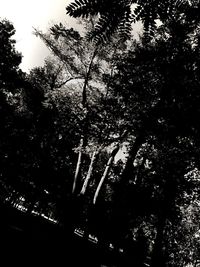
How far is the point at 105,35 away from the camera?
1876 mm

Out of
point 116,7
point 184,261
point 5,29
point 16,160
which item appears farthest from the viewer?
point 184,261

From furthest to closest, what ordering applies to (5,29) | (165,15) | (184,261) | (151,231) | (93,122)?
(184,261) < (151,231) < (5,29) < (93,122) < (165,15)

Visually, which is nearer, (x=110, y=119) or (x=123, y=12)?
(x=123, y=12)

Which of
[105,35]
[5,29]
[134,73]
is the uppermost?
[5,29]

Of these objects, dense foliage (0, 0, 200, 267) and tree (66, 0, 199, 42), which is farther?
dense foliage (0, 0, 200, 267)

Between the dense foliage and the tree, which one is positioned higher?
the dense foliage

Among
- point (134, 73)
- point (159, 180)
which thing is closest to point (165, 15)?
point (134, 73)

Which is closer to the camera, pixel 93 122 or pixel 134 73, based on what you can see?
pixel 134 73

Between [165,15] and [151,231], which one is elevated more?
[151,231]

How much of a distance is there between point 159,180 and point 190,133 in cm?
1452

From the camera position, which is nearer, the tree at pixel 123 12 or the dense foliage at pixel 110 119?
the tree at pixel 123 12

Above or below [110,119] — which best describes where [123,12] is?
below

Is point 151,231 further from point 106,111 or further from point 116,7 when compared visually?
point 116,7

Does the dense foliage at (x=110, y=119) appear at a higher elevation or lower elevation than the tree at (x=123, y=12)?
higher
